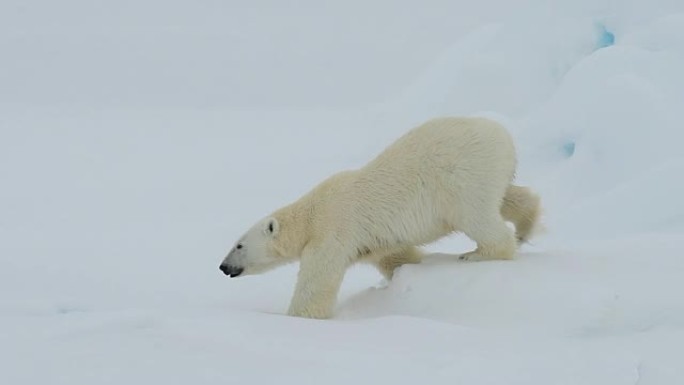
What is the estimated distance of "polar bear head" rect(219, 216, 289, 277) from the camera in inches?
172

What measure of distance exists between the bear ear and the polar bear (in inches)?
5.5

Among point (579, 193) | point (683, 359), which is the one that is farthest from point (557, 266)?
point (579, 193)

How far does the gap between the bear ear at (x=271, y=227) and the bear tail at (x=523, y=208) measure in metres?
1.14

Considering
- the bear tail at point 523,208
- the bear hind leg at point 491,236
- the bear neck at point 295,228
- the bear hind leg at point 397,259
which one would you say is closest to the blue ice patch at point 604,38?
the bear tail at point 523,208

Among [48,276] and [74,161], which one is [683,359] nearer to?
[48,276]

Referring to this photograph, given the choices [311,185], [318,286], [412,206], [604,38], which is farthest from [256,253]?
[604,38]

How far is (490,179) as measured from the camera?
4.01m

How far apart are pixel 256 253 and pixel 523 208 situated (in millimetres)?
1372

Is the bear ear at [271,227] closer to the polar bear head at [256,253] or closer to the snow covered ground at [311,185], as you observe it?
the polar bear head at [256,253]

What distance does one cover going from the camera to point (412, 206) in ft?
13.3

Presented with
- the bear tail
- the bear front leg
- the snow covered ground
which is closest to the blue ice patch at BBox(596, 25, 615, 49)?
the snow covered ground

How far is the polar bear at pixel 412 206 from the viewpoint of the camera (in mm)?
3990

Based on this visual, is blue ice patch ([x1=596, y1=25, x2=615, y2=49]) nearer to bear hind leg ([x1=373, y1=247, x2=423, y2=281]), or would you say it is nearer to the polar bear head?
bear hind leg ([x1=373, y1=247, x2=423, y2=281])

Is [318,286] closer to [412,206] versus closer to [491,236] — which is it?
[412,206]
